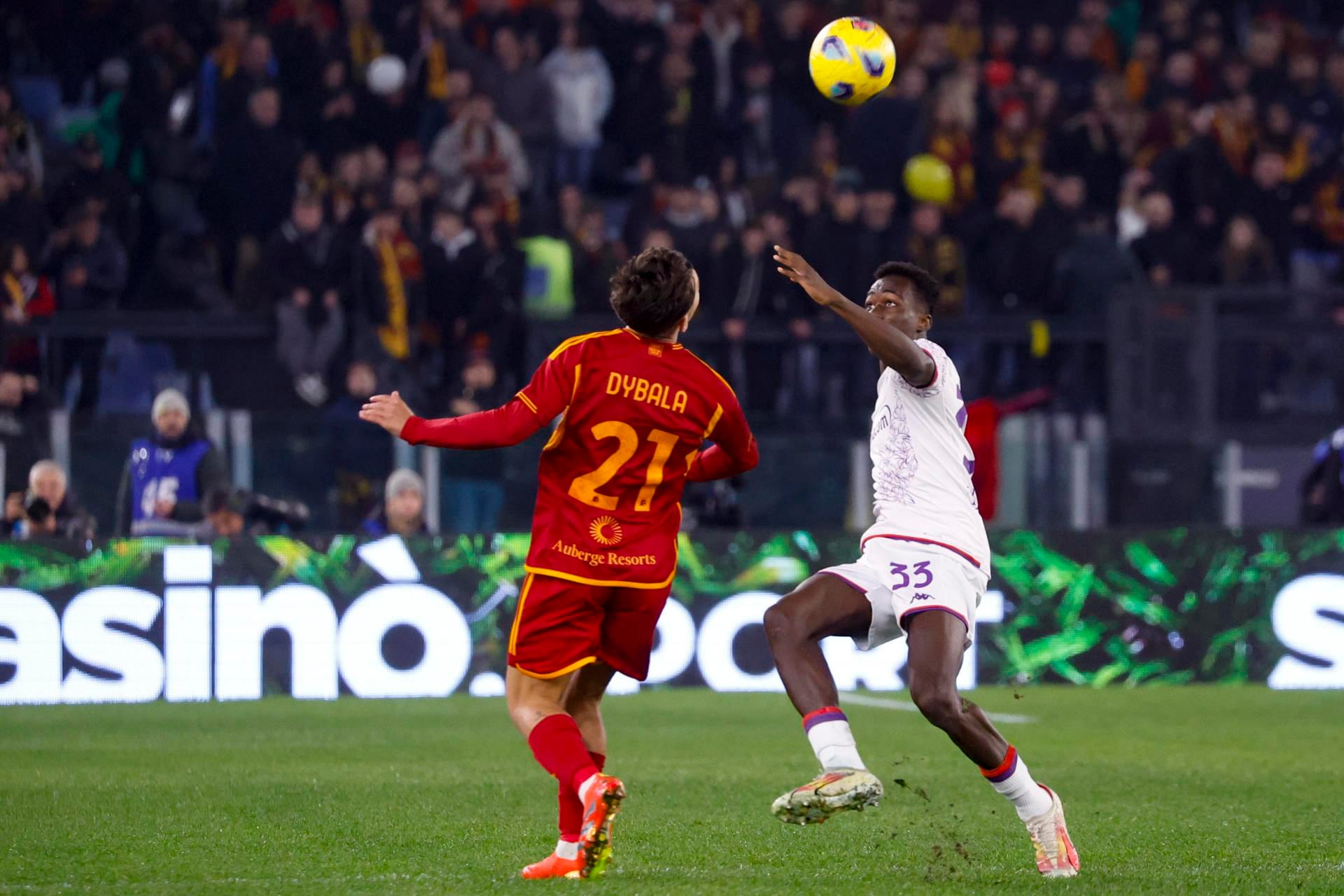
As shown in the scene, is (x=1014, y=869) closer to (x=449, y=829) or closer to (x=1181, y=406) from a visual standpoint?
(x=449, y=829)

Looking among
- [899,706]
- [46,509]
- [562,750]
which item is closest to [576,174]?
[46,509]

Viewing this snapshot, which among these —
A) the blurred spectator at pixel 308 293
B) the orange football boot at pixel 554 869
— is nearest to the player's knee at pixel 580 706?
the orange football boot at pixel 554 869

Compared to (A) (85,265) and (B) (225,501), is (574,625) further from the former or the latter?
(A) (85,265)

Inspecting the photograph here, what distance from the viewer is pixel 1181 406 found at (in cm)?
1547

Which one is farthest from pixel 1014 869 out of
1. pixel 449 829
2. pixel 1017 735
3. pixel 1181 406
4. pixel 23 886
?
pixel 1181 406

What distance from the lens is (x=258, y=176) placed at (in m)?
16.6

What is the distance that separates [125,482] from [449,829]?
22.9 feet

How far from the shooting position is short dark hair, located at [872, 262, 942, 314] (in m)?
6.79

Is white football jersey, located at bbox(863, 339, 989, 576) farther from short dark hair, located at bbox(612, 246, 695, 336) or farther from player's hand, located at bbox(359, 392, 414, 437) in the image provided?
player's hand, located at bbox(359, 392, 414, 437)

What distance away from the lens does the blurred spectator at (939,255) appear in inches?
645

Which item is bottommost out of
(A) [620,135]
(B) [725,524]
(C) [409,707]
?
(C) [409,707]

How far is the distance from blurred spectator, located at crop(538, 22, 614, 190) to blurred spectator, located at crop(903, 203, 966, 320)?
3.16m

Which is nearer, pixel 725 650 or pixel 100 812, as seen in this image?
pixel 100 812

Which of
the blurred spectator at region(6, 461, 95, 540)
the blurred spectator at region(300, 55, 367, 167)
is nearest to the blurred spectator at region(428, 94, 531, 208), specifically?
the blurred spectator at region(300, 55, 367, 167)
